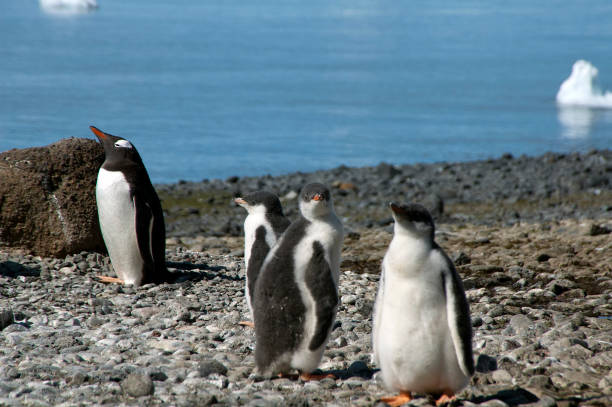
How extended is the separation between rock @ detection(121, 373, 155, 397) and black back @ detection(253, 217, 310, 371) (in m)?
0.59

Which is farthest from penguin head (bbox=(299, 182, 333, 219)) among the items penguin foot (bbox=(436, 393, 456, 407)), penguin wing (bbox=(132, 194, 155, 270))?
penguin wing (bbox=(132, 194, 155, 270))

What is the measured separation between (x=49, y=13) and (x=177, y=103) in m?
54.3

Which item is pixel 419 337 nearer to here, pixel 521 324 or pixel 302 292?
pixel 302 292

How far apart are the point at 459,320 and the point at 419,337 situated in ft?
0.67

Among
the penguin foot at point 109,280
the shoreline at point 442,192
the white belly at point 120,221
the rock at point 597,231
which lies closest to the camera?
the white belly at point 120,221

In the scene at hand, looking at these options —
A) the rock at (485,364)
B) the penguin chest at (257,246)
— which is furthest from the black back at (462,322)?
the penguin chest at (257,246)

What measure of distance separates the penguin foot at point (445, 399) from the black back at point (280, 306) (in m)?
0.78

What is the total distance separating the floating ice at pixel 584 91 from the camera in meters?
27.0

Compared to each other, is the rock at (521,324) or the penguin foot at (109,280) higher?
the penguin foot at (109,280)

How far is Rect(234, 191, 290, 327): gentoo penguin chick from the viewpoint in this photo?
489 cm

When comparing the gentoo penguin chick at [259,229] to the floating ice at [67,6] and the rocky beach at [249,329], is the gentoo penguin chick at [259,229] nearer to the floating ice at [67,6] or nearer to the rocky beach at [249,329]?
the rocky beach at [249,329]

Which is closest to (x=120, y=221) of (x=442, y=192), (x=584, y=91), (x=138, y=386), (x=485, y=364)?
(x=138, y=386)

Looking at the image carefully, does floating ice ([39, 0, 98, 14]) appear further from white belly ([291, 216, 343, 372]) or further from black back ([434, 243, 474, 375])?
black back ([434, 243, 474, 375])

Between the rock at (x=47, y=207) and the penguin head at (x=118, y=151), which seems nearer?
the penguin head at (x=118, y=151)
